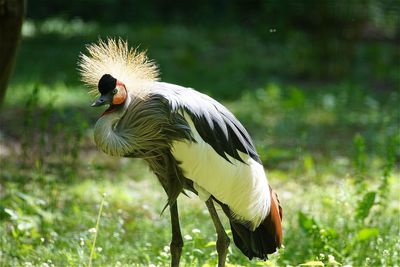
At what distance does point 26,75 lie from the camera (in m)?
7.04

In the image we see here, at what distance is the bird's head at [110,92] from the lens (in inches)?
99.7

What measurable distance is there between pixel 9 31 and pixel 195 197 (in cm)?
142

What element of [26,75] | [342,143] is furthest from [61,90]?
[342,143]

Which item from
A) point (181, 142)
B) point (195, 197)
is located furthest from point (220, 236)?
point (195, 197)

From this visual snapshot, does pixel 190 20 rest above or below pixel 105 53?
below

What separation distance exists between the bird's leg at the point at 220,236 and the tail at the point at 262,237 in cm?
6

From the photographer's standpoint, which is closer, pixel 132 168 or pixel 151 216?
pixel 151 216

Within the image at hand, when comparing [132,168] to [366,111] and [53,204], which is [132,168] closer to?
[53,204]

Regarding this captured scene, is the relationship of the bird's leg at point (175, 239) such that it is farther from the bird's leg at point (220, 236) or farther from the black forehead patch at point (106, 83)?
the black forehead patch at point (106, 83)

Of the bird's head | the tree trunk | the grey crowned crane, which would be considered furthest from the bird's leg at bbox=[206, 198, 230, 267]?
the tree trunk

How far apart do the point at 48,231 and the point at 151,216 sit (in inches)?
27.0

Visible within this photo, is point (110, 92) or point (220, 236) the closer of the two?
point (110, 92)

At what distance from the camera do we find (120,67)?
8.76 feet

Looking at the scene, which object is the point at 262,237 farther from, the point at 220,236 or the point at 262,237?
the point at 220,236
